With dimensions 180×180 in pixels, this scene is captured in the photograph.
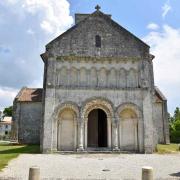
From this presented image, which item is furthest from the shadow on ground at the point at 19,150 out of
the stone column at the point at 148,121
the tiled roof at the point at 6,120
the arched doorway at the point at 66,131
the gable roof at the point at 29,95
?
the tiled roof at the point at 6,120

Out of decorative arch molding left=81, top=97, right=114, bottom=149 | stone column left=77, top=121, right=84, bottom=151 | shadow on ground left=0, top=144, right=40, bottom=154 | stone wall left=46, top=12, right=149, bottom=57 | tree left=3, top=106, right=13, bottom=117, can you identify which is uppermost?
stone wall left=46, top=12, right=149, bottom=57

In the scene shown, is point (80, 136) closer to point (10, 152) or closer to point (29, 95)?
point (10, 152)

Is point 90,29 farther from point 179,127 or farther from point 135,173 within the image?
point 179,127

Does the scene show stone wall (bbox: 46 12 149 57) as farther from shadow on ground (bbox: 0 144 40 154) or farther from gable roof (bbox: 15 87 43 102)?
gable roof (bbox: 15 87 43 102)

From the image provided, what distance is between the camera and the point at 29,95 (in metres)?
42.2

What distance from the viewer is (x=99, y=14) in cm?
2855

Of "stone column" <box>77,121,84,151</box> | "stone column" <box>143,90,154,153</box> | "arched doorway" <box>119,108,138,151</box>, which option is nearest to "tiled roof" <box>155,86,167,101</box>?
"stone column" <box>143,90,154,153</box>

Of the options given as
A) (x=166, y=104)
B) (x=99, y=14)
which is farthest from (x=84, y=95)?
(x=166, y=104)

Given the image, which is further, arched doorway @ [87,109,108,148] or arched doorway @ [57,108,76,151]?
arched doorway @ [87,109,108,148]

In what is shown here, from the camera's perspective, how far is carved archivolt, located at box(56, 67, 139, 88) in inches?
1055

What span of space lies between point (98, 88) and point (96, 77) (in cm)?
122

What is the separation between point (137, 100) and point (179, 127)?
27.5 meters

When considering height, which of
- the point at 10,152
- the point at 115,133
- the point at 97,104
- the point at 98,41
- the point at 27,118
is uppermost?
the point at 98,41

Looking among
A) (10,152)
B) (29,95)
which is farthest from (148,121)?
(29,95)
